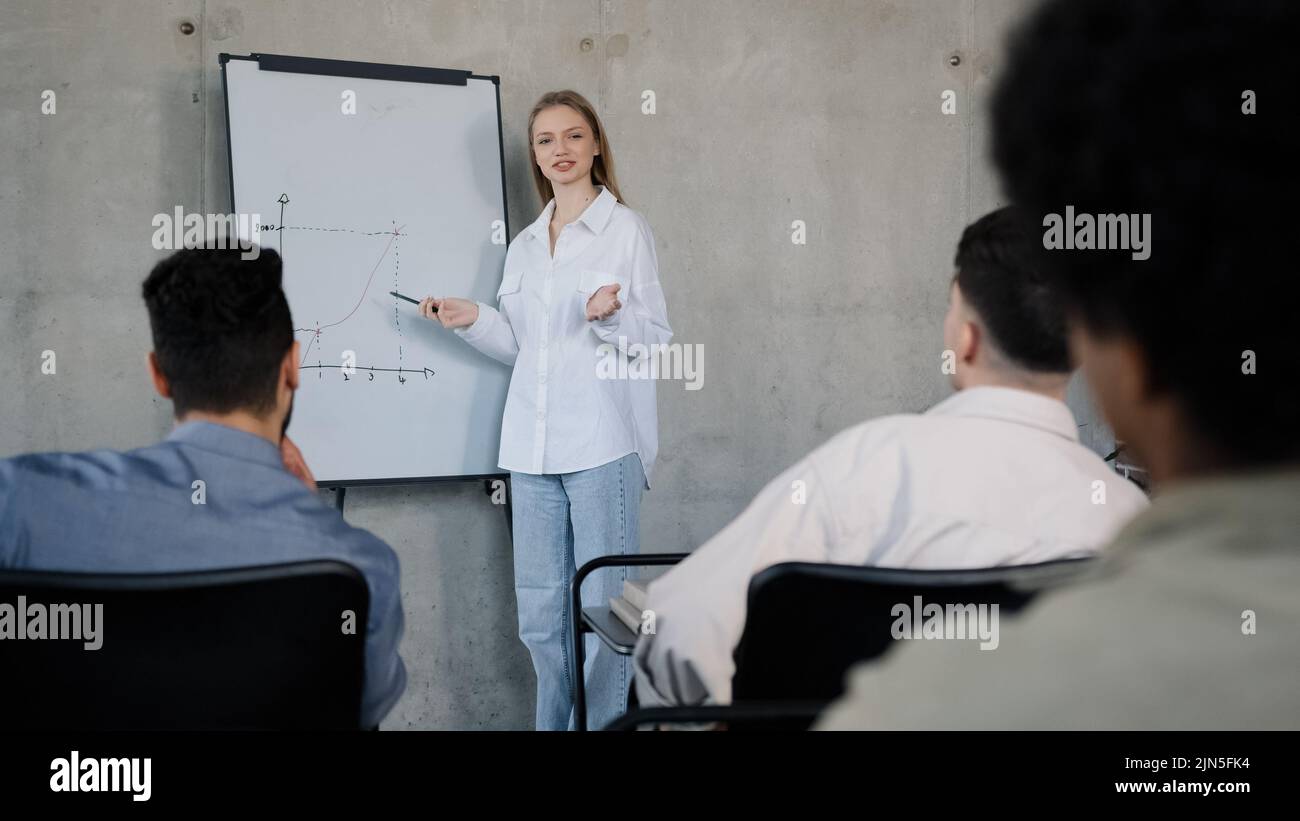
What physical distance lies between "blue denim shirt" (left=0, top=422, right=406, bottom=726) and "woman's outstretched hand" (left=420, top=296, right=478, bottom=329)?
157 cm

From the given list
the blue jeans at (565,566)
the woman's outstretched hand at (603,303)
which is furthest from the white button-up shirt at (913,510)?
the blue jeans at (565,566)

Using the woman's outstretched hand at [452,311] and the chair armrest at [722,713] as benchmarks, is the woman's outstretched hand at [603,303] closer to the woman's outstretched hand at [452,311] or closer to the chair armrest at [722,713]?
the woman's outstretched hand at [452,311]

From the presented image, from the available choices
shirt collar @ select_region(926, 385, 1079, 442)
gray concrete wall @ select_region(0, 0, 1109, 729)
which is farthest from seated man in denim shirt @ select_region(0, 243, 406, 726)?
gray concrete wall @ select_region(0, 0, 1109, 729)

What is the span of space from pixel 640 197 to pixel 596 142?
0.34 metres

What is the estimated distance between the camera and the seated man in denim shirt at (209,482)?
111 centimetres

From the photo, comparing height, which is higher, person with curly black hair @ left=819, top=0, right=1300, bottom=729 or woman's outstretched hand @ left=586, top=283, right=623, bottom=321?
woman's outstretched hand @ left=586, top=283, right=623, bottom=321

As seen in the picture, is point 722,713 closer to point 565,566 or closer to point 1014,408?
point 1014,408

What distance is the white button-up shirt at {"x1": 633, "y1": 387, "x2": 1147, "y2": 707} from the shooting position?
3.81 ft

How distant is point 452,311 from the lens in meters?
2.79

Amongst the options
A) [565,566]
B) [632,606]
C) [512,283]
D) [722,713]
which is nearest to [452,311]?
[512,283]

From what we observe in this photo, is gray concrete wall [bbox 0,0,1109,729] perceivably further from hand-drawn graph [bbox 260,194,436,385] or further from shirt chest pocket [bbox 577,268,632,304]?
shirt chest pocket [bbox 577,268,632,304]

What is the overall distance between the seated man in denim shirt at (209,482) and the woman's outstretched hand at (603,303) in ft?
4.28
